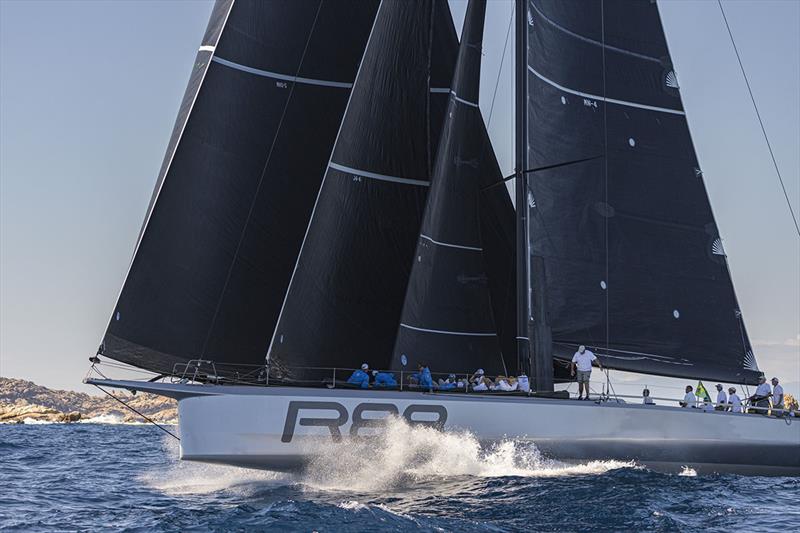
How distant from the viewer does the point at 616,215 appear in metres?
20.9

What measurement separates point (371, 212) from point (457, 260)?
1917 mm

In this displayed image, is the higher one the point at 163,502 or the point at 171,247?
the point at 171,247

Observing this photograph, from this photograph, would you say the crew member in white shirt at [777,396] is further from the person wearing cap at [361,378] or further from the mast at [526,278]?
the person wearing cap at [361,378]

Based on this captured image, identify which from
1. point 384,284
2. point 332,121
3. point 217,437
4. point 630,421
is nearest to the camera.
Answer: point 217,437

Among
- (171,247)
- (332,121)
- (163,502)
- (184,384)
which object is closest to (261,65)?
(332,121)

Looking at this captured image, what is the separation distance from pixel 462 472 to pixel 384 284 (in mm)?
4276

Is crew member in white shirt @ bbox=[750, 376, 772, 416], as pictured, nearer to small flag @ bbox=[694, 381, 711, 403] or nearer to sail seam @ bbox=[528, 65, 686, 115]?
small flag @ bbox=[694, 381, 711, 403]

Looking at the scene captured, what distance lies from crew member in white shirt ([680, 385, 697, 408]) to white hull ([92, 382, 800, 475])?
628 mm

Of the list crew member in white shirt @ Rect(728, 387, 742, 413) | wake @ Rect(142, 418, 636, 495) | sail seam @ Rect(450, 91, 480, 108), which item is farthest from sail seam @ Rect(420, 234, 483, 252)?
crew member in white shirt @ Rect(728, 387, 742, 413)

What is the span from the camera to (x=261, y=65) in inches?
808

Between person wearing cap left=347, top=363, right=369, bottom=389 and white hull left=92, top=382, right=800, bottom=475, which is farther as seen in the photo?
person wearing cap left=347, top=363, right=369, bottom=389

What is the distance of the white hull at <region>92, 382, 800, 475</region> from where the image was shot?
53.8 ft

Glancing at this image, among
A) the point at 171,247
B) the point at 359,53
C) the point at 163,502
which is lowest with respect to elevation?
the point at 163,502

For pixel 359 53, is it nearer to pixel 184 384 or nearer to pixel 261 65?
pixel 261 65
